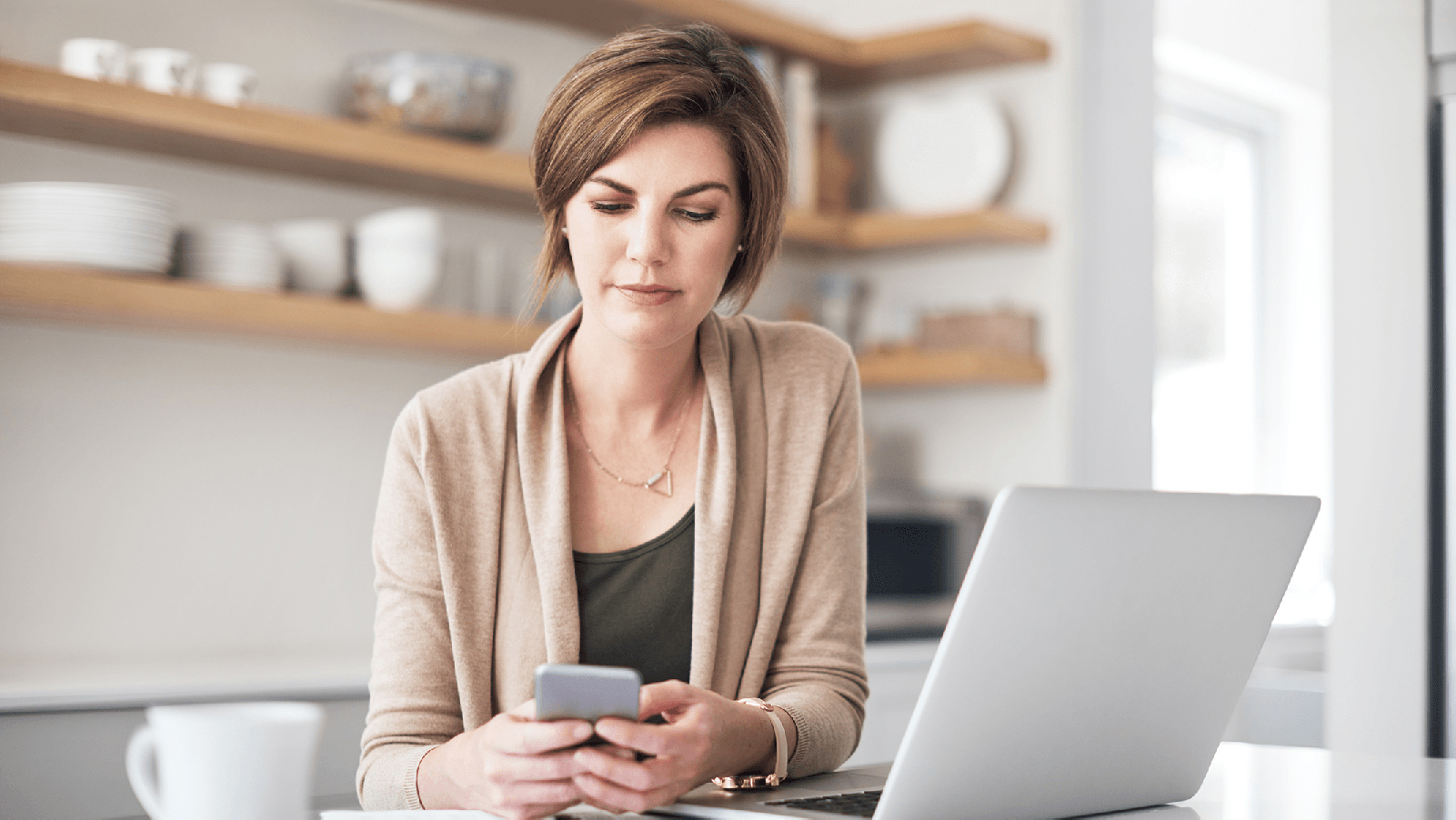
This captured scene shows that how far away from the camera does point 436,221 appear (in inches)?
96.7

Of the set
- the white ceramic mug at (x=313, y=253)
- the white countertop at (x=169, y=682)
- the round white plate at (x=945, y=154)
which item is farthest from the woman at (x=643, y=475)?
the round white plate at (x=945, y=154)

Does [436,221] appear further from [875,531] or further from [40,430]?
[875,531]

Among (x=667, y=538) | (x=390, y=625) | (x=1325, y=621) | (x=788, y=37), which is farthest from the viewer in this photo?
(x=1325, y=621)

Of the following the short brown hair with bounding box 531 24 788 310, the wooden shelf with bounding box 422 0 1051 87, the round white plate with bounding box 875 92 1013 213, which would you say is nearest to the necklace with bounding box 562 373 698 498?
the short brown hair with bounding box 531 24 788 310

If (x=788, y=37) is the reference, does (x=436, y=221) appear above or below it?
below

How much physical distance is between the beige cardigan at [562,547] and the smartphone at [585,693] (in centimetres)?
30

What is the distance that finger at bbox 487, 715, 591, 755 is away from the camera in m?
0.86

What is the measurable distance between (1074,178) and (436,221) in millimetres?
1546

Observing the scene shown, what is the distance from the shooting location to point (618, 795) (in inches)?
35.5

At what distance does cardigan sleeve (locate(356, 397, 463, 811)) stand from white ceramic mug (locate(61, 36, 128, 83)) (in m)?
1.16

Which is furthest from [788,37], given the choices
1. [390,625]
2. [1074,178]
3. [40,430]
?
[390,625]

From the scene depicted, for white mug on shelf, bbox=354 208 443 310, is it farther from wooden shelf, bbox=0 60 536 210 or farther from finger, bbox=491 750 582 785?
finger, bbox=491 750 582 785

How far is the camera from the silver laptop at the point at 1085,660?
826mm

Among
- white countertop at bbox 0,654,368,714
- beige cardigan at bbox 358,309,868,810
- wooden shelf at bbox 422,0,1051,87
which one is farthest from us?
wooden shelf at bbox 422,0,1051,87
